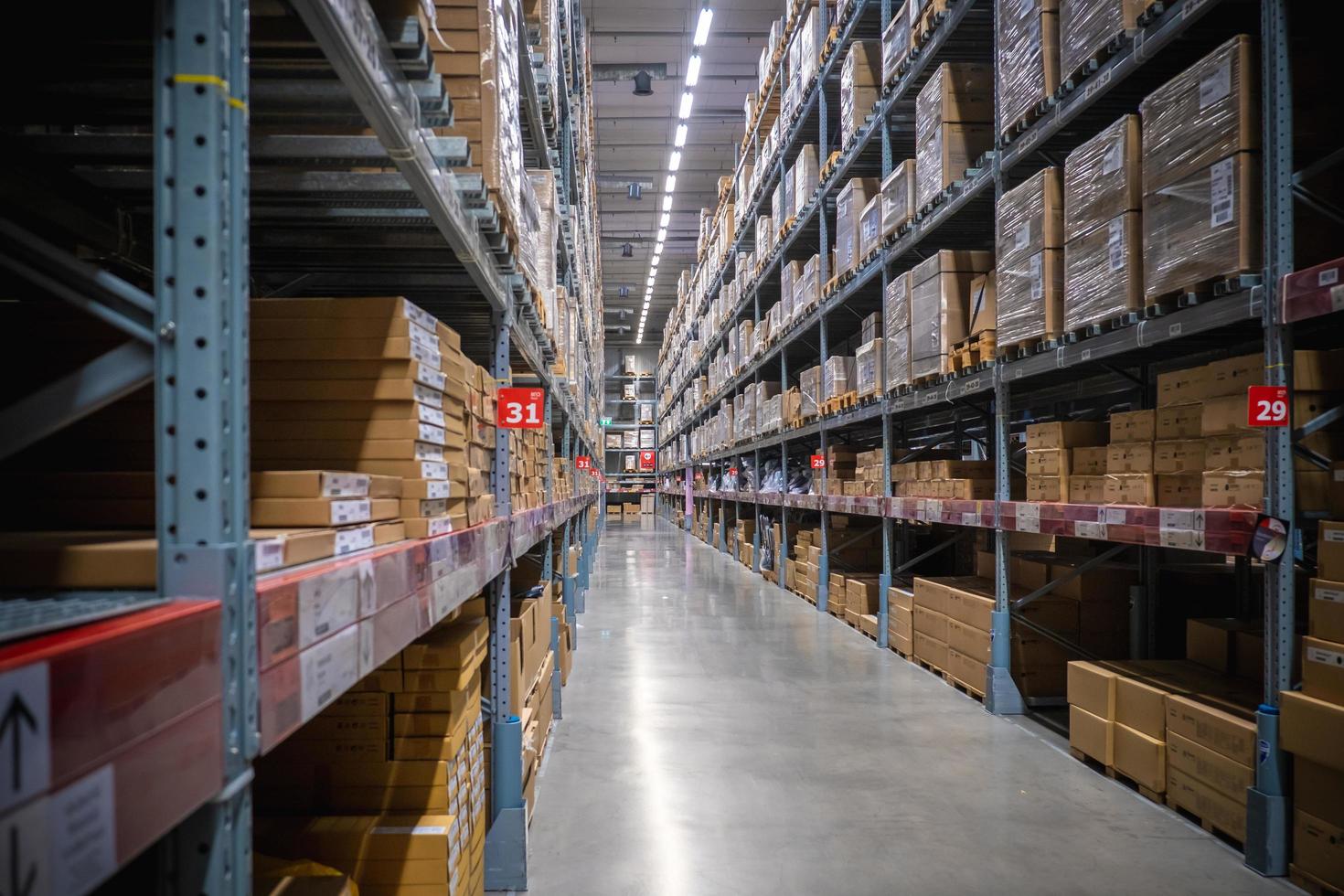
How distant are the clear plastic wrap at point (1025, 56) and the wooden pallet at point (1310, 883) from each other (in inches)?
151

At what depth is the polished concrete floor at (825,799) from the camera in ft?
10.2

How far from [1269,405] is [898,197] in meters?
3.97

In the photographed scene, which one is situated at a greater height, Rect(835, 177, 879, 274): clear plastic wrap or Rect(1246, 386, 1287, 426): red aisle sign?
Rect(835, 177, 879, 274): clear plastic wrap

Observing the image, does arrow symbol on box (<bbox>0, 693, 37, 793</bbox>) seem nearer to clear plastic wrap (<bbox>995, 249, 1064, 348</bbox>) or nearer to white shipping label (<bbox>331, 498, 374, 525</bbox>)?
white shipping label (<bbox>331, 498, 374, 525</bbox>)

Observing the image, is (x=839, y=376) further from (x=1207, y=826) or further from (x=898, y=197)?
(x=1207, y=826)

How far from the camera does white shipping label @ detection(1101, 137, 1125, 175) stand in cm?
402

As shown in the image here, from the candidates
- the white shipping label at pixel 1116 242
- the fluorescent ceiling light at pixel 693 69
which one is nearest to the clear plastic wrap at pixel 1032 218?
the white shipping label at pixel 1116 242

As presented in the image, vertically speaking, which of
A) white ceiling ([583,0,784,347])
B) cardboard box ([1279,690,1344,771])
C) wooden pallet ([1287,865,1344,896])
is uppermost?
white ceiling ([583,0,784,347])

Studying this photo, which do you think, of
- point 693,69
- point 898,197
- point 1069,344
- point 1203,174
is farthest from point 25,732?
point 693,69

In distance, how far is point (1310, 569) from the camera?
129 inches

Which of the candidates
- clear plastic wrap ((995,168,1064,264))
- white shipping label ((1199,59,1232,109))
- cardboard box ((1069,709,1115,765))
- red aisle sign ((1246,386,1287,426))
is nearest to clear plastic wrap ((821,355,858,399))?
clear plastic wrap ((995,168,1064,264))

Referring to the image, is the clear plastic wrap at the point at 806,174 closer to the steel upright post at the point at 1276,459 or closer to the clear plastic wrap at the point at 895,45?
the clear plastic wrap at the point at 895,45

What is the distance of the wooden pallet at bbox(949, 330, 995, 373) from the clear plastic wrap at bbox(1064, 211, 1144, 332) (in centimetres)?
89

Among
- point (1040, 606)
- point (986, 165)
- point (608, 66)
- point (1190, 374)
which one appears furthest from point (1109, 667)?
point (608, 66)
